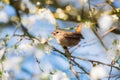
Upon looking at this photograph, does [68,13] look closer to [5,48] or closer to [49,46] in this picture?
[49,46]

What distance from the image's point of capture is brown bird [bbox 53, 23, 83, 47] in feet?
7.36

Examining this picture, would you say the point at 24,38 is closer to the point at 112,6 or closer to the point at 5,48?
the point at 5,48

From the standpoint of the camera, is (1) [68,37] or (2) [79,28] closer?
(2) [79,28]

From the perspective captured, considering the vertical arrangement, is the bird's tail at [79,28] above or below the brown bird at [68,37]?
above

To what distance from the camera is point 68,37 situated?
7.67ft

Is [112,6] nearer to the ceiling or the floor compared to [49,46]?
nearer to the ceiling

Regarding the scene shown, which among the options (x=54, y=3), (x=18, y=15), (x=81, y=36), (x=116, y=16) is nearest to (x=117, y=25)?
(x=116, y=16)

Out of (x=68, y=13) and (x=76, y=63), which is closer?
(x=76, y=63)

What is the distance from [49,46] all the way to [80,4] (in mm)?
→ 299

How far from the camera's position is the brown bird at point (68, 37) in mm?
2244

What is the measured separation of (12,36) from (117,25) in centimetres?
55

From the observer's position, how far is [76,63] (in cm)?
205

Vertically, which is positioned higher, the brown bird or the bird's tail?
the bird's tail

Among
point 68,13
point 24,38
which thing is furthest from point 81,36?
point 24,38
